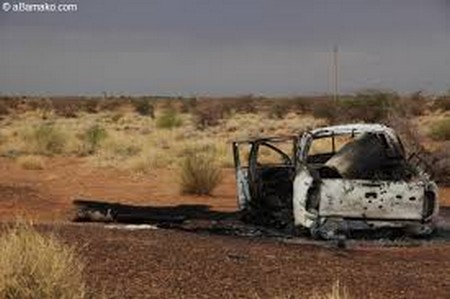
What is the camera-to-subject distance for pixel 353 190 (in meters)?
12.8

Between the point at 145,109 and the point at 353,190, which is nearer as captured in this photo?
the point at 353,190

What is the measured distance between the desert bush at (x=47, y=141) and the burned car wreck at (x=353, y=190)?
21282mm

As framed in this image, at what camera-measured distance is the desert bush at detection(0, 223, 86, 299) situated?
7.11 metres

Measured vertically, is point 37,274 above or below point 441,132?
above

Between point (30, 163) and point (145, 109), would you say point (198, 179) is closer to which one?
point (30, 163)

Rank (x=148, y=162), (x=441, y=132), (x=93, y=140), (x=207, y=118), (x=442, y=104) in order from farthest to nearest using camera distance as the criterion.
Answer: (x=442, y=104)
(x=207, y=118)
(x=441, y=132)
(x=93, y=140)
(x=148, y=162)

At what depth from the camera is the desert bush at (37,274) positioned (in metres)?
7.11

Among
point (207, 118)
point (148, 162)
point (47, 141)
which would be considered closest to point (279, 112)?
point (207, 118)

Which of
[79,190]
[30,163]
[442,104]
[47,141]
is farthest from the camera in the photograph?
[442,104]

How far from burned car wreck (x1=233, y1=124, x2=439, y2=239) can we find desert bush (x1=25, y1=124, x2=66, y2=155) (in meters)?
21.3

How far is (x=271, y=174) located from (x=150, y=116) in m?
57.6

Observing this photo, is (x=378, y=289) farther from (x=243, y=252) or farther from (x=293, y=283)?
Answer: (x=243, y=252)

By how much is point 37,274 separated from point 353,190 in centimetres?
644

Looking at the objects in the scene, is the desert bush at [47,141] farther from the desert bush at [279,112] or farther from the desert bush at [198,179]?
the desert bush at [279,112]
